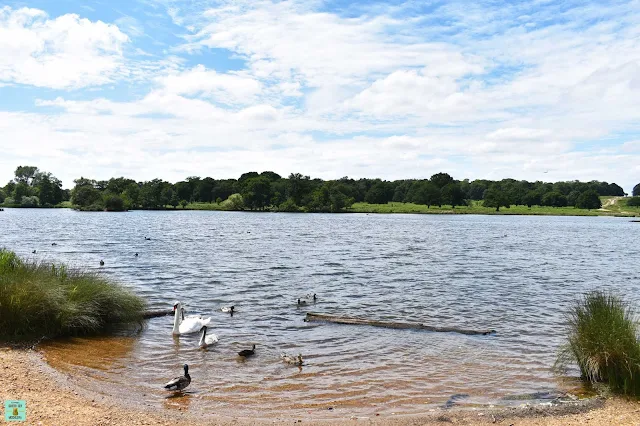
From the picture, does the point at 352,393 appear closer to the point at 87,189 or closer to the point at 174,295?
the point at 174,295

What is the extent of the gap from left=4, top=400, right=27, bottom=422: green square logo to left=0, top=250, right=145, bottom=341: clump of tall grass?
17.1 feet

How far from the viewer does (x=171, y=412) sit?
9.72 m

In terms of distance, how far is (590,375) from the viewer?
11711mm

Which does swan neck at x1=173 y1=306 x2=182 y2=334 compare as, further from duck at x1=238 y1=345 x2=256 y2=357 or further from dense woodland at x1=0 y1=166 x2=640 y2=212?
dense woodland at x1=0 y1=166 x2=640 y2=212

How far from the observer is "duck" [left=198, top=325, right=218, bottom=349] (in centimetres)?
1491

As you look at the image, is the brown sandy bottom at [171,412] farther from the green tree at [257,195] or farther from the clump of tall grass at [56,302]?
the green tree at [257,195]

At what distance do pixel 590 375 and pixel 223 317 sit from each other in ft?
41.0

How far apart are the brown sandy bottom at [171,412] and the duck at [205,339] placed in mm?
4300

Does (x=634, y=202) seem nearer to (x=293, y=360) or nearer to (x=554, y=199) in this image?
(x=554, y=199)

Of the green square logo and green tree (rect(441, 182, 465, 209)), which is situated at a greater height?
green tree (rect(441, 182, 465, 209))

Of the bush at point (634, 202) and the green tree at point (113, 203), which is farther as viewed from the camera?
the bush at point (634, 202)

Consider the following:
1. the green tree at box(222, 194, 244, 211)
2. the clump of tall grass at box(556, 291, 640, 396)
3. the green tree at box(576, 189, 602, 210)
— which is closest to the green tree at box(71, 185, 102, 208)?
the green tree at box(222, 194, 244, 211)

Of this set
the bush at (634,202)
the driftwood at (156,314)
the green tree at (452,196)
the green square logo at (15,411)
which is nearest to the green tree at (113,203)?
the green tree at (452,196)

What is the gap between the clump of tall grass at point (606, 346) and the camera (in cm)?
1080
